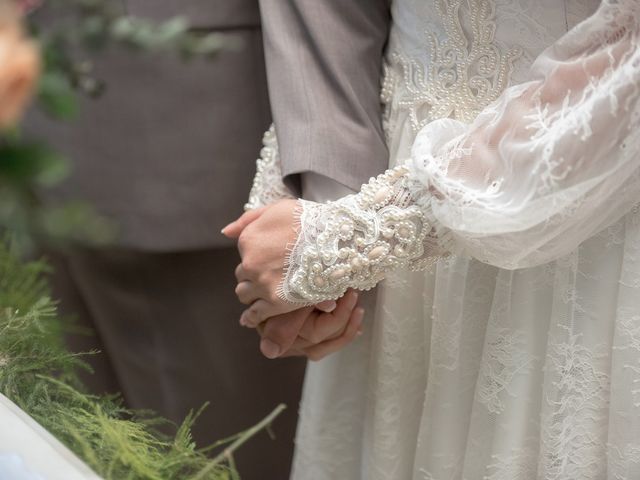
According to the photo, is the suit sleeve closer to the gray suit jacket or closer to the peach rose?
the gray suit jacket

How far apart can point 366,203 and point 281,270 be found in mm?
114

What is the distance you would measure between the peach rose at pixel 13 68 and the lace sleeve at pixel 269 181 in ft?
2.37

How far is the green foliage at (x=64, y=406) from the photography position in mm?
540

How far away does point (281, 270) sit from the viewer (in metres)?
0.86

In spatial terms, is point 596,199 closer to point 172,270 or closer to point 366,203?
point 366,203

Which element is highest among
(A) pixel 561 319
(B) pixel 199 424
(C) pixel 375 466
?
(A) pixel 561 319

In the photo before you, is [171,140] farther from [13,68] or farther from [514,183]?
[13,68]

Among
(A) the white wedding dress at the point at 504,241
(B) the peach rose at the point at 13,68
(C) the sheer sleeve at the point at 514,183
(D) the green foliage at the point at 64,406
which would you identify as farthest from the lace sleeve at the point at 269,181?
(B) the peach rose at the point at 13,68

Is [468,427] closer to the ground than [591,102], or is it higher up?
closer to the ground

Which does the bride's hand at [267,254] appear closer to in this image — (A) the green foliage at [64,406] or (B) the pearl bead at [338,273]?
(B) the pearl bead at [338,273]

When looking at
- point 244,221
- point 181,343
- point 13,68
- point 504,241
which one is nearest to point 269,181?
point 244,221

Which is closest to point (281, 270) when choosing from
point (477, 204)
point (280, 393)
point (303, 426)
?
point (477, 204)

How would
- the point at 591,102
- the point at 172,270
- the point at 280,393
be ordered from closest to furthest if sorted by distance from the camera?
the point at 591,102, the point at 172,270, the point at 280,393

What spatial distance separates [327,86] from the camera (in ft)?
3.19
